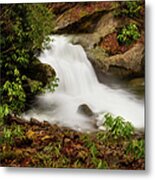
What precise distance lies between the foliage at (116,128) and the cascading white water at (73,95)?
0.03 metres

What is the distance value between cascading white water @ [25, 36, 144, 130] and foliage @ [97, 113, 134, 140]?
0.03 meters

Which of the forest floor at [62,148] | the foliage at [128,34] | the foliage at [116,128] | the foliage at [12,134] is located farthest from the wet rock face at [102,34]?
the foliage at [12,134]

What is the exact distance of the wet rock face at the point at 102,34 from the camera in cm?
212

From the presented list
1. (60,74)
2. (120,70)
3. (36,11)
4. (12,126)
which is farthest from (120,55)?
(12,126)

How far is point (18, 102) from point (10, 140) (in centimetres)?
17

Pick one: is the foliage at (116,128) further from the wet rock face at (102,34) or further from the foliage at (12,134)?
the foliage at (12,134)

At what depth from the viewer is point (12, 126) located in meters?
2.19

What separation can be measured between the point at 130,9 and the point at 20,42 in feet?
1.63

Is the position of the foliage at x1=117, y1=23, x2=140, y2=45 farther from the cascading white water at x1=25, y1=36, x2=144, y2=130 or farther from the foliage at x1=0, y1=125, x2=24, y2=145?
the foliage at x1=0, y1=125, x2=24, y2=145

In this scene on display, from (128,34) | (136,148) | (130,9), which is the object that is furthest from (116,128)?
(130,9)

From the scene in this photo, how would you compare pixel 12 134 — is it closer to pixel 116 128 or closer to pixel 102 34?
pixel 116 128

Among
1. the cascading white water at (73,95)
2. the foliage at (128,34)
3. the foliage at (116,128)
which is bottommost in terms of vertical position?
the foliage at (116,128)

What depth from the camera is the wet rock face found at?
6.97ft

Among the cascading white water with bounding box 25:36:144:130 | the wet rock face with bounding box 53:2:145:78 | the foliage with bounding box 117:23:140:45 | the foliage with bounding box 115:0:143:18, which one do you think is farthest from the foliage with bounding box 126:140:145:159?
the foliage with bounding box 115:0:143:18
